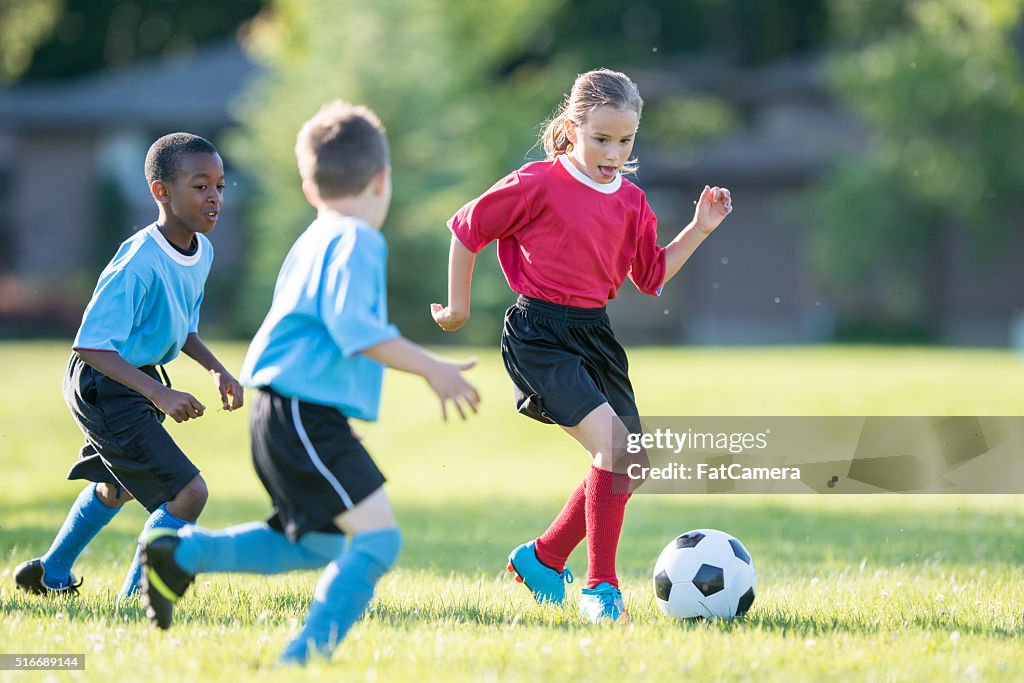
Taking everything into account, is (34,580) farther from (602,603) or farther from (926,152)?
(926,152)

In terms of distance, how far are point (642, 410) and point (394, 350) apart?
1165cm

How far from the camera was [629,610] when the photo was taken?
4.98m

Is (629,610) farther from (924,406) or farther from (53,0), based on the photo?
(53,0)

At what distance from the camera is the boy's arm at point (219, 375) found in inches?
189

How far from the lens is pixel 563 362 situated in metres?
4.88

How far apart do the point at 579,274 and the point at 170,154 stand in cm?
163

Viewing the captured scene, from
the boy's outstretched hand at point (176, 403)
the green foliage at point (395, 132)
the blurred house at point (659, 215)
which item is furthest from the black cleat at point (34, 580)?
the blurred house at point (659, 215)

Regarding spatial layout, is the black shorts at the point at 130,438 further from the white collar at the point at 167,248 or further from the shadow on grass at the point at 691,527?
the shadow on grass at the point at 691,527

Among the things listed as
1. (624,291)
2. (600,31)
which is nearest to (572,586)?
(624,291)

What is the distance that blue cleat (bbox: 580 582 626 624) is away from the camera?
4698mm

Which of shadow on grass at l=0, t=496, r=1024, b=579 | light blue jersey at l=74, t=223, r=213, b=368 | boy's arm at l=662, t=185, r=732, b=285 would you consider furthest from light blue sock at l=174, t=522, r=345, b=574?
shadow on grass at l=0, t=496, r=1024, b=579

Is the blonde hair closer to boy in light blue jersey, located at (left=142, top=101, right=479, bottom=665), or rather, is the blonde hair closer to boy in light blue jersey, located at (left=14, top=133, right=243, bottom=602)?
boy in light blue jersey, located at (left=142, top=101, right=479, bottom=665)

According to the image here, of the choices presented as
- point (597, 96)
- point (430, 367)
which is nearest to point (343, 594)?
point (430, 367)

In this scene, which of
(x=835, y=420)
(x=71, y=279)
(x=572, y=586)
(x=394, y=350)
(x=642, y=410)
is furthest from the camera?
(x=71, y=279)
